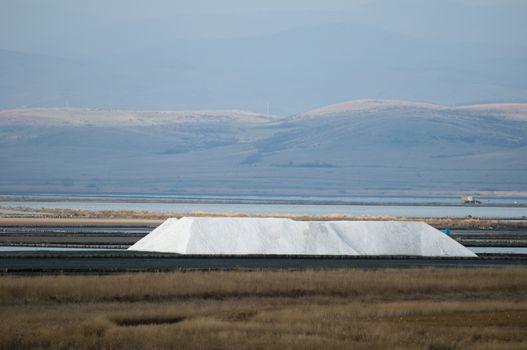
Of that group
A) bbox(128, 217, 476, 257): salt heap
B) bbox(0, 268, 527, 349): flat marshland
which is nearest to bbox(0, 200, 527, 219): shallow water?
bbox(128, 217, 476, 257): salt heap

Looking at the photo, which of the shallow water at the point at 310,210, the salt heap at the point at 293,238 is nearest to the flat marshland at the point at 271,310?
the salt heap at the point at 293,238

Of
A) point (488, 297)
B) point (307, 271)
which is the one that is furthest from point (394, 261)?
point (488, 297)

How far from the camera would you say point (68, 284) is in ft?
128

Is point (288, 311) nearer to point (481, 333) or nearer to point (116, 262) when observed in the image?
point (481, 333)

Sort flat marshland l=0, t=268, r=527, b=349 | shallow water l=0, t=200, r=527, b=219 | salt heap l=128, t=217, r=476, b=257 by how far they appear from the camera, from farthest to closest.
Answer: shallow water l=0, t=200, r=527, b=219 → salt heap l=128, t=217, r=476, b=257 → flat marshland l=0, t=268, r=527, b=349

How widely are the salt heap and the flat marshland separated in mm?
12930

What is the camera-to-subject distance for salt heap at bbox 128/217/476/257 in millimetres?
61219

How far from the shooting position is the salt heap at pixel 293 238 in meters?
61.2

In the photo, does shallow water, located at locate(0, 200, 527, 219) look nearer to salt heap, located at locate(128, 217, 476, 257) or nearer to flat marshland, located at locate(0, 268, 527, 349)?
salt heap, located at locate(128, 217, 476, 257)

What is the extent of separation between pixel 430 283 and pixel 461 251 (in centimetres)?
1934

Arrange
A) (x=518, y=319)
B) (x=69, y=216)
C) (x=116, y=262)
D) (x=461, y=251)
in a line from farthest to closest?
1. (x=69, y=216)
2. (x=461, y=251)
3. (x=116, y=262)
4. (x=518, y=319)

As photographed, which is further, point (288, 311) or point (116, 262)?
point (116, 262)

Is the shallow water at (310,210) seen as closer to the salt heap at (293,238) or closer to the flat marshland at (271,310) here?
the salt heap at (293,238)

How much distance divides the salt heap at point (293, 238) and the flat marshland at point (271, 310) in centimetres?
1293
